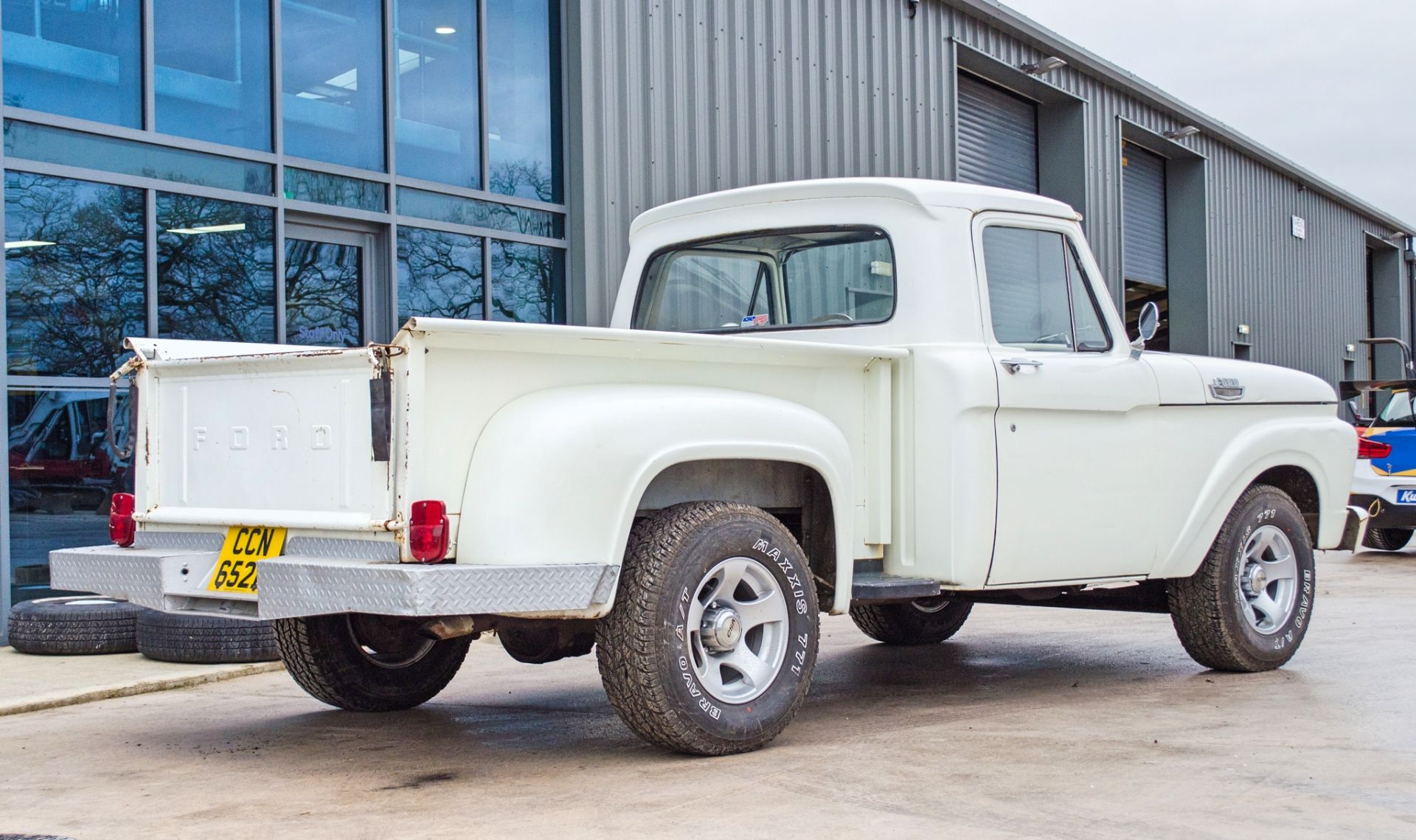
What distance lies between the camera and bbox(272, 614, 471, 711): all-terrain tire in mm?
5453

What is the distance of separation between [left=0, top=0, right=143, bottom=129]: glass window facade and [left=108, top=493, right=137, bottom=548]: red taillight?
3.90 meters

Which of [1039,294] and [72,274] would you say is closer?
[1039,294]

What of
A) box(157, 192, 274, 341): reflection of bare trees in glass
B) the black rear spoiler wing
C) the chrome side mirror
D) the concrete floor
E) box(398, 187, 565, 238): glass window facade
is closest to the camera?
the concrete floor

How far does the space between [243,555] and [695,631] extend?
1.49m

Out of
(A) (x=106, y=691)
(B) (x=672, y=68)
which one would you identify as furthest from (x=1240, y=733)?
(B) (x=672, y=68)

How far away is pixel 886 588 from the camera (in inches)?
207

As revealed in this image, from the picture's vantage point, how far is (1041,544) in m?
5.67

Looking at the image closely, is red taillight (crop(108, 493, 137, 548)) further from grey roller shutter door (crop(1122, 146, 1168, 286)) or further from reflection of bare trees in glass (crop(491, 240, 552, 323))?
grey roller shutter door (crop(1122, 146, 1168, 286))

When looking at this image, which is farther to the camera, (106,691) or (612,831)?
(106,691)

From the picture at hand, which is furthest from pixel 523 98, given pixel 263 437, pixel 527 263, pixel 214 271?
pixel 263 437

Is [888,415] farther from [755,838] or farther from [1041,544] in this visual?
[755,838]

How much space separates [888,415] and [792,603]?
94 cm

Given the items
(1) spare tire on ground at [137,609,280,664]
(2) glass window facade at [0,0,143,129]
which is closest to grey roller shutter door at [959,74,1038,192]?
(2) glass window facade at [0,0,143,129]

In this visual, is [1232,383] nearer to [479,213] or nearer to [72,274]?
[479,213]
